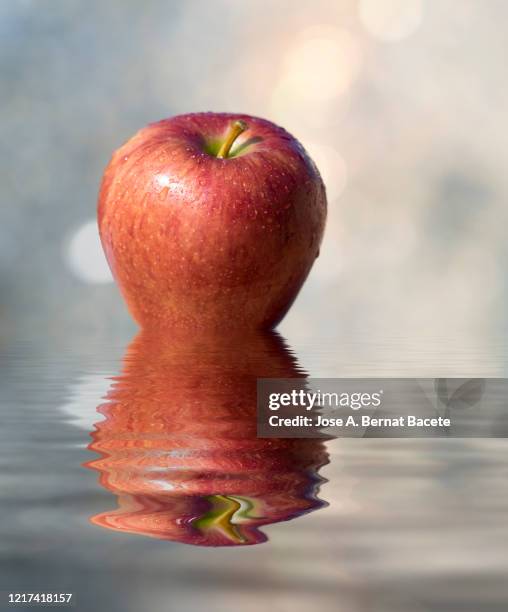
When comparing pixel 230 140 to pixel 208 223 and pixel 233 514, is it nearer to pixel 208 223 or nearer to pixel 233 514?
pixel 208 223

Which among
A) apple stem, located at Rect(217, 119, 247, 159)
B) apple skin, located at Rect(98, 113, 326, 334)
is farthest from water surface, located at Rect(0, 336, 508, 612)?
apple stem, located at Rect(217, 119, 247, 159)

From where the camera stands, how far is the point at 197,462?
59 cm

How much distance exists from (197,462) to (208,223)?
1.27m

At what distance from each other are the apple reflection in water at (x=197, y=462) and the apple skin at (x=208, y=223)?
77 cm

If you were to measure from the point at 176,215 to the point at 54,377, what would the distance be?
0.77 m

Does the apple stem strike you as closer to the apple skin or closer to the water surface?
the apple skin

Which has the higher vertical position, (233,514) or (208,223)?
(208,223)

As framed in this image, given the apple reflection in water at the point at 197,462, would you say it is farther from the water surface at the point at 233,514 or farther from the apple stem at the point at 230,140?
the apple stem at the point at 230,140

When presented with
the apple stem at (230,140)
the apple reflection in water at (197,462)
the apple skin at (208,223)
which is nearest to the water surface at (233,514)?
the apple reflection in water at (197,462)

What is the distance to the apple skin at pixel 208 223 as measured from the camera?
72.2 inches

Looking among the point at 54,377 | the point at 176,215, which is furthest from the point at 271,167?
the point at 54,377

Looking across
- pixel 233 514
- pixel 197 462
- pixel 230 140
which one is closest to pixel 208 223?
pixel 230 140

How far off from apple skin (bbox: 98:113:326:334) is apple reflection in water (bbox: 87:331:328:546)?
769mm

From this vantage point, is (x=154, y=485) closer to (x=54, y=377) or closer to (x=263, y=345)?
(x=54, y=377)
